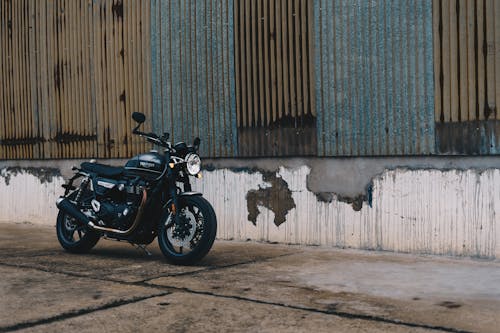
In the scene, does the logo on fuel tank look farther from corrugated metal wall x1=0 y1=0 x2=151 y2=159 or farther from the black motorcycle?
corrugated metal wall x1=0 y1=0 x2=151 y2=159

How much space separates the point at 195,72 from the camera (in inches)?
318

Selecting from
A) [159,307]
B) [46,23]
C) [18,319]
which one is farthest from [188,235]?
[46,23]

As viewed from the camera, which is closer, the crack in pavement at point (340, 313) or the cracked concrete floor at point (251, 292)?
the crack in pavement at point (340, 313)

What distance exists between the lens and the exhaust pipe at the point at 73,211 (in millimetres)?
6516

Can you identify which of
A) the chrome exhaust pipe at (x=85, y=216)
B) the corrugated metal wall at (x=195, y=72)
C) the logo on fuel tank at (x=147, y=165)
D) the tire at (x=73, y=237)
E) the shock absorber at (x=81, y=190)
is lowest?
the tire at (x=73, y=237)

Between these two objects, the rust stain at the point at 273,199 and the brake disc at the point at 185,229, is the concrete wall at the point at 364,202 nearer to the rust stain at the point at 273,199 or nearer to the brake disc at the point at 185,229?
the rust stain at the point at 273,199

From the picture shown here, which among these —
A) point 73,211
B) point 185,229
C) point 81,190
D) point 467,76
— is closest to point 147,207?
point 185,229

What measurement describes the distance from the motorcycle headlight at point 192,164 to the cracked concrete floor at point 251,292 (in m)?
0.89

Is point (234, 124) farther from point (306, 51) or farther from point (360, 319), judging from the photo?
point (360, 319)

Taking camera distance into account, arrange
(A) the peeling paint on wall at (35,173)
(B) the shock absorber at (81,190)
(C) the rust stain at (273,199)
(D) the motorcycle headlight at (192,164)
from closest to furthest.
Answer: (D) the motorcycle headlight at (192,164) < (B) the shock absorber at (81,190) < (C) the rust stain at (273,199) < (A) the peeling paint on wall at (35,173)

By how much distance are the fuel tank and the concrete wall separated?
5.79ft

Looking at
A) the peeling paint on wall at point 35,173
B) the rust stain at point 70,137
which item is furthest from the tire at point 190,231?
the peeling paint on wall at point 35,173

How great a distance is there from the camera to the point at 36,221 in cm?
1003

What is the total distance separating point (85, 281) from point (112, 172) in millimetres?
1758
